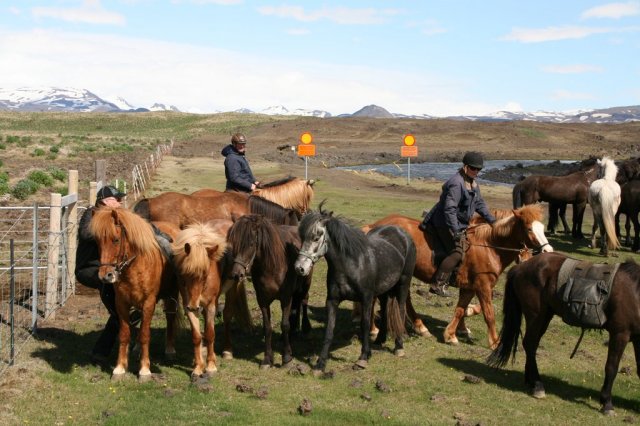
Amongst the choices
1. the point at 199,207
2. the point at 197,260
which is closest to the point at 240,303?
the point at 197,260

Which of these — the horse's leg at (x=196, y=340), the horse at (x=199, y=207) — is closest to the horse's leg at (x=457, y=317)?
the horse at (x=199, y=207)

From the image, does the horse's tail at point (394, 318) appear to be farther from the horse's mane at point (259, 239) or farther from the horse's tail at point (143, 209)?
the horse's tail at point (143, 209)

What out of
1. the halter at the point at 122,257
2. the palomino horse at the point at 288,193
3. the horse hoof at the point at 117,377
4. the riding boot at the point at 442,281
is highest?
the palomino horse at the point at 288,193

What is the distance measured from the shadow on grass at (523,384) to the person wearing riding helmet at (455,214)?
1321 mm

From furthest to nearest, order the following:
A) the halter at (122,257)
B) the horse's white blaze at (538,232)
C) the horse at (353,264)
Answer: the horse's white blaze at (538,232) → the horse at (353,264) → the halter at (122,257)

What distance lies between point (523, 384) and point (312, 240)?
3.24m

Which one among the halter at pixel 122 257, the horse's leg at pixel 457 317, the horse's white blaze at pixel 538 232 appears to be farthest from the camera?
the horse's leg at pixel 457 317

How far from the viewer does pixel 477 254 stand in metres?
10.5

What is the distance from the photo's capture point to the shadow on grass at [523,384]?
328 inches

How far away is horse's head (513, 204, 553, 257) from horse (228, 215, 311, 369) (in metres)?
3.29

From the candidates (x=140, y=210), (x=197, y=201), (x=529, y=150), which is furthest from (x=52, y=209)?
(x=529, y=150)

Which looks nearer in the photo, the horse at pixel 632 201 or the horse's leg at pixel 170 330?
the horse's leg at pixel 170 330

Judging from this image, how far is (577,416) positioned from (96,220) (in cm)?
576

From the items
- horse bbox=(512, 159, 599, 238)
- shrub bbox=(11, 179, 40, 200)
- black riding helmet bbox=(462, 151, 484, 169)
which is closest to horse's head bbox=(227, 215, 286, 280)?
black riding helmet bbox=(462, 151, 484, 169)
